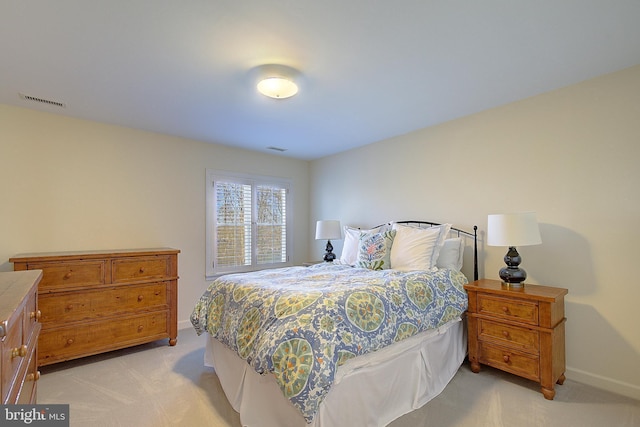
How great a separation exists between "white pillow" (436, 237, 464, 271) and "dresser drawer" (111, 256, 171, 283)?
9.40 ft

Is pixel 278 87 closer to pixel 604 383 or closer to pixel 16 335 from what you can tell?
pixel 16 335

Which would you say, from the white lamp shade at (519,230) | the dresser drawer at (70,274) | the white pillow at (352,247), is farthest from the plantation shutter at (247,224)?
the white lamp shade at (519,230)

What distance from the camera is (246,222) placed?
4.52m

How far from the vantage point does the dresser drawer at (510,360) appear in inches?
90.5

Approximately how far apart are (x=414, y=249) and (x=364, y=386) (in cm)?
146

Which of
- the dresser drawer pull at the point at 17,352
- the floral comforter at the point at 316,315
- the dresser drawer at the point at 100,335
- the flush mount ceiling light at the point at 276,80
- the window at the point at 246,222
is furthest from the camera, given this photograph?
the window at the point at 246,222

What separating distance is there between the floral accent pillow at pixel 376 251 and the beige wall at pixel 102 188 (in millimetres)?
2185

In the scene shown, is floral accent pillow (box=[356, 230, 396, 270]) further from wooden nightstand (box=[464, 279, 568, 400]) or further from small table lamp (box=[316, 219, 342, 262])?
small table lamp (box=[316, 219, 342, 262])

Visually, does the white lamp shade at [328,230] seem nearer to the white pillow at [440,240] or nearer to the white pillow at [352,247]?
the white pillow at [352,247]

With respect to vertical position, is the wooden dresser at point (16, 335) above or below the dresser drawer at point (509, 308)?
above

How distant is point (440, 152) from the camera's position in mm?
3467

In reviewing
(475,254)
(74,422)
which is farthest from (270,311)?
(475,254)

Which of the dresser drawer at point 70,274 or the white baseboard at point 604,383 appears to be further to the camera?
the dresser drawer at point 70,274

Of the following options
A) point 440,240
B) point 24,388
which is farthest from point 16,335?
point 440,240
